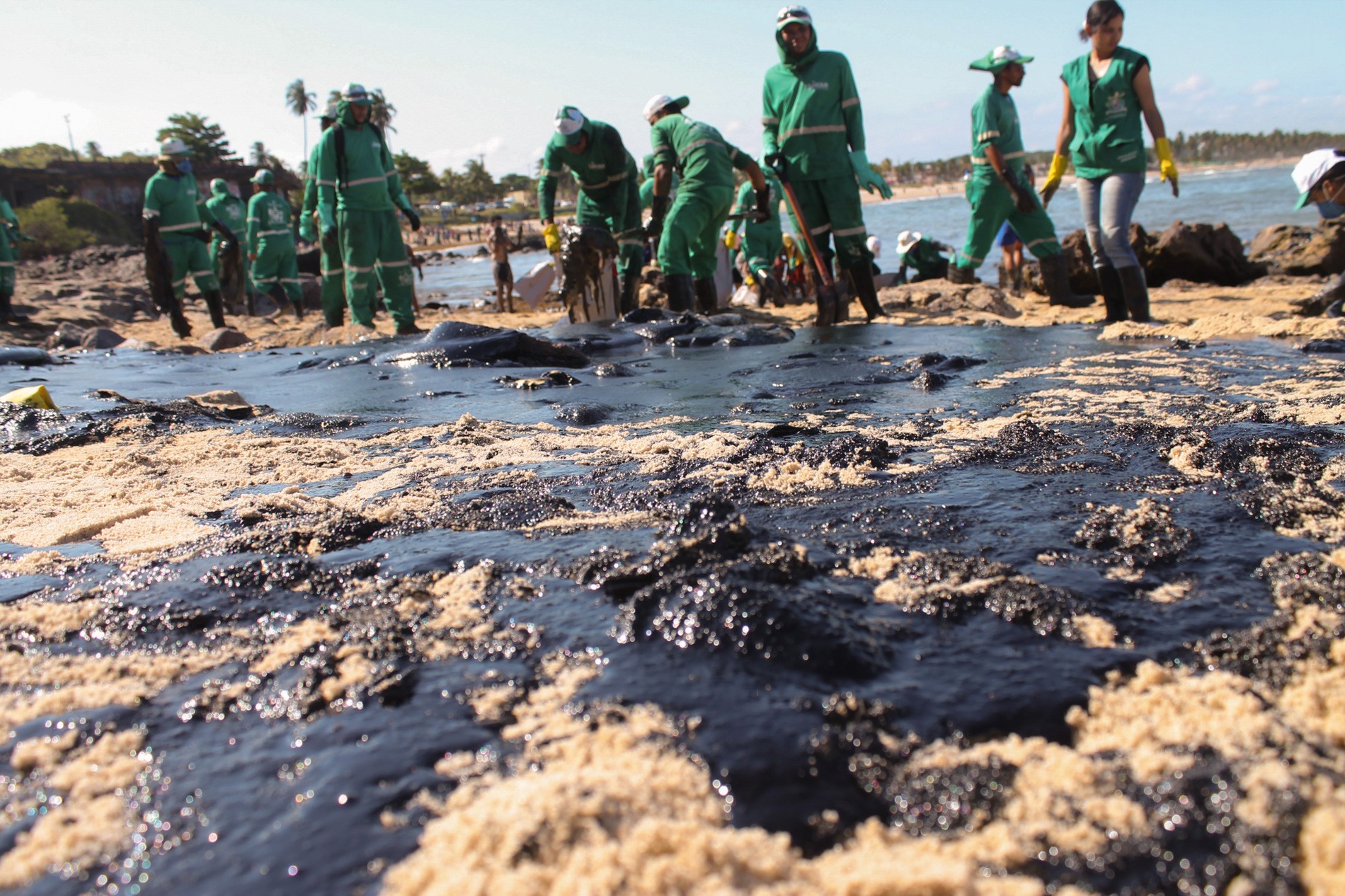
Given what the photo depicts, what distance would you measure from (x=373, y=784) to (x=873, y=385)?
3.15 metres

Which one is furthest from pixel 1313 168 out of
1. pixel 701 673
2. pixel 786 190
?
pixel 701 673

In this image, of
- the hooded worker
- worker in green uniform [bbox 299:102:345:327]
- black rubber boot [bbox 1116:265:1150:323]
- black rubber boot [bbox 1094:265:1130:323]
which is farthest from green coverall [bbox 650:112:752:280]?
worker in green uniform [bbox 299:102:345:327]

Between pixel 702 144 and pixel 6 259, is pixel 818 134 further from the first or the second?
pixel 6 259

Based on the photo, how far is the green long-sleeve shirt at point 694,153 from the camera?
6871 millimetres

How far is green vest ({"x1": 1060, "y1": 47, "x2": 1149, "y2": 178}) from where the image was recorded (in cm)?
507

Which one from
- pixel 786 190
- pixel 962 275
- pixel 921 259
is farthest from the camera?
pixel 921 259

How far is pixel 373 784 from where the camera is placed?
1.08m

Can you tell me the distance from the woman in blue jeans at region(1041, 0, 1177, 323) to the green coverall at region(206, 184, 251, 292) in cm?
1079

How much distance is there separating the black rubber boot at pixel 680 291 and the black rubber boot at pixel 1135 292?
331 centimetres

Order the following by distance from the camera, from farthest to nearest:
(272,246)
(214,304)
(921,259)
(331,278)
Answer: (272,246) < (921,259) < (214,304) < (331,278)

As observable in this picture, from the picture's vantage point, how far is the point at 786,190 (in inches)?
248

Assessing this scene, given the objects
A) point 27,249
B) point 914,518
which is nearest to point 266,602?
point 914,518

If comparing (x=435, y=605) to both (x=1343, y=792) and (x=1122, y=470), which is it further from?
(x=1122, y=470)

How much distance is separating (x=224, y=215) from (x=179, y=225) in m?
3.79
